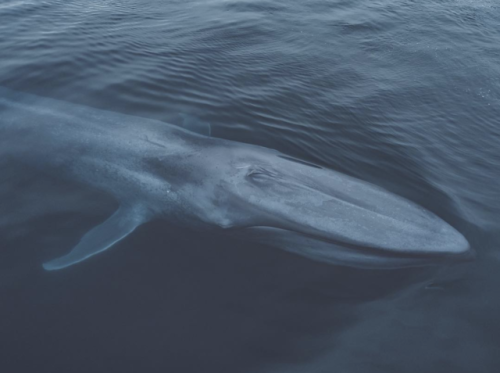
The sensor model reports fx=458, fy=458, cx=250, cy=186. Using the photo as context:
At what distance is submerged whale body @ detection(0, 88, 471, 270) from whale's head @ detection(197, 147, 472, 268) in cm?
2

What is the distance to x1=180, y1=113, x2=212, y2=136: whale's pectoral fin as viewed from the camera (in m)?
13.7

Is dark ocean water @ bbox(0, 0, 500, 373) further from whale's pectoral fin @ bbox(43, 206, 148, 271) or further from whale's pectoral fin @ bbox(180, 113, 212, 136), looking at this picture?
whale's pectoral fin @ bbox(180, 113, 212, 136)

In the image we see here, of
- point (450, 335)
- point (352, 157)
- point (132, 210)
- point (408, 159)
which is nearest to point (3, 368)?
point (132, 210)

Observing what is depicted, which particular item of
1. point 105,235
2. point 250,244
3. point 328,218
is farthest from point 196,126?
point 328,218

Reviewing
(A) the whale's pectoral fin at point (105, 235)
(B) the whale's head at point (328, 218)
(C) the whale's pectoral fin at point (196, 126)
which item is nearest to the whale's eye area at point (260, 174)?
(B) the whale's head at point (328, 218)

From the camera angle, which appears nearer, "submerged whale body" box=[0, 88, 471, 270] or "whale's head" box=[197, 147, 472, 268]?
"whale's head" box=[197, 147, 472, 268]

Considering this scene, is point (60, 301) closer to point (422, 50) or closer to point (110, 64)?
point (110, 64)

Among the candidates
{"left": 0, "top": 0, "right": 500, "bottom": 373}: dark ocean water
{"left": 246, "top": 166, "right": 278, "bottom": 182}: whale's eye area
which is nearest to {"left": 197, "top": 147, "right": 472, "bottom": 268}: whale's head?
{"left": 246, "top": 166, "right": 278, "bottom": 182}: whale's eye area

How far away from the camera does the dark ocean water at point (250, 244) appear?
8.81 metres

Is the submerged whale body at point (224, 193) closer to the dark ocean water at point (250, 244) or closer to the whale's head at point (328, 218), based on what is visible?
the whale's head at point (328, 218)

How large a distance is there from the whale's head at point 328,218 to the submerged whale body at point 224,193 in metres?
0.02

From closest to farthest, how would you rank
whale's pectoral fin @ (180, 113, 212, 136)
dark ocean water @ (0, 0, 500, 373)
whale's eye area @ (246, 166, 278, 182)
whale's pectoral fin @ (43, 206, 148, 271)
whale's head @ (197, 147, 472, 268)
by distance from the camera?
1. dark ocean water @ (0, 0, 500, 373)
2. whale's head @ (197, 147, 472, 268)
3. whale's pectoral fin @ (43, 206, 148, 271)
4. whale's eye area @ (246, 166, 278, 182)
5. whale's pectoral fin @ (180, 113, 212, 136)

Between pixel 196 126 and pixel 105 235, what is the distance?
4571mm

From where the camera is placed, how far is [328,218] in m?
10.2
